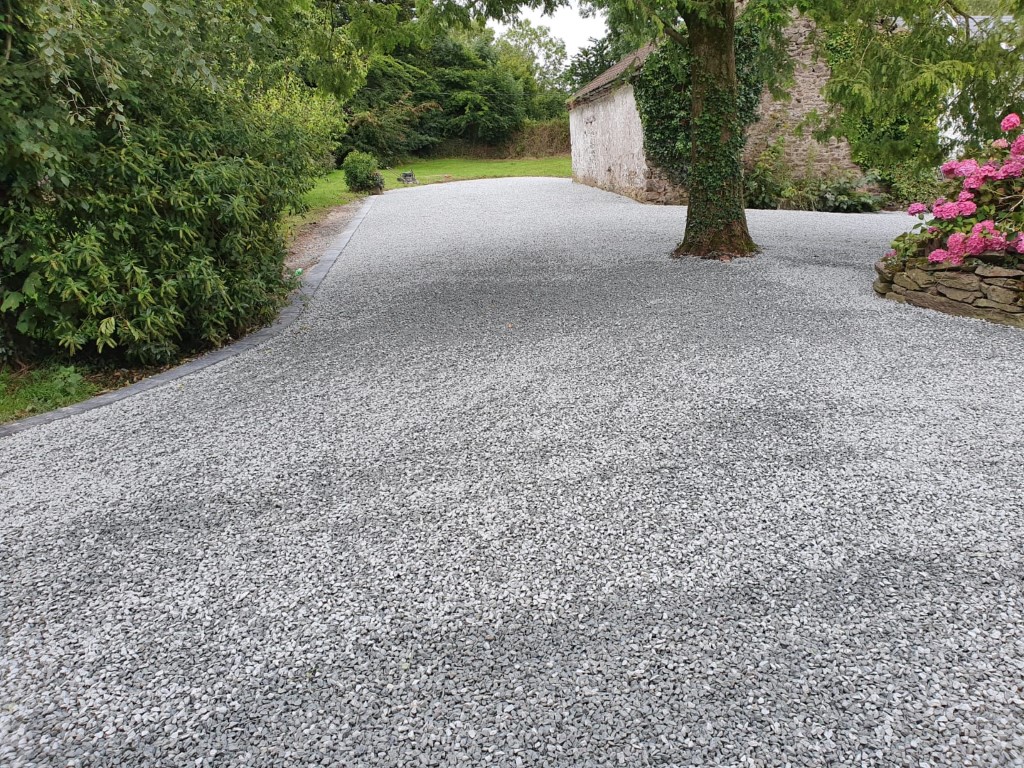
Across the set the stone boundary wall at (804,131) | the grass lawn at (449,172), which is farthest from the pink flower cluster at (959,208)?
the grass lawn at (449,172)

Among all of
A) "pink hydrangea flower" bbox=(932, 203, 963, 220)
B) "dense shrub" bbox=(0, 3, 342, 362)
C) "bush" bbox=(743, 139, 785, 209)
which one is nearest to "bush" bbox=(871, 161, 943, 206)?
"bush" bbox=(743, 139, 785, 209)

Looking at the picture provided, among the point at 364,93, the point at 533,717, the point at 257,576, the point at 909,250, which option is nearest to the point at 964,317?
the point at 909,250

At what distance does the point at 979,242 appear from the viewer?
497cm

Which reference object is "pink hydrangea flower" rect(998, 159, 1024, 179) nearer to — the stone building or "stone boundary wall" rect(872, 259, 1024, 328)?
"stone boundary wall" rect(872, 259, 1024, 328)

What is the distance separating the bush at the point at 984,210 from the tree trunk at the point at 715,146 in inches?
99.0

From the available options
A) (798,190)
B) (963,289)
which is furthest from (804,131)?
(963,289)

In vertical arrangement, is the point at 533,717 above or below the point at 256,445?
below

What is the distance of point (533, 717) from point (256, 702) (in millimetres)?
812

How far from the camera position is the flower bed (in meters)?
4.95

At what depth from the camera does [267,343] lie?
217 inches

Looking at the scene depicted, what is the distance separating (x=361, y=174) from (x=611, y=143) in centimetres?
865

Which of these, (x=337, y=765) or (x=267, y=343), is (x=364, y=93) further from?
(x=337, y=765)

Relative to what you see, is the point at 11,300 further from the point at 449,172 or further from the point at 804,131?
the point at 449,172

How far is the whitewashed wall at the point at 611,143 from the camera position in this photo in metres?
14.9
